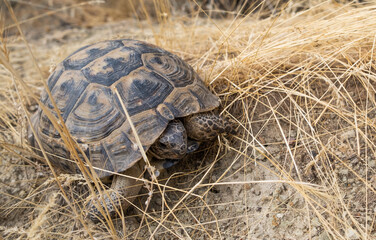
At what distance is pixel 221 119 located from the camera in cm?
231

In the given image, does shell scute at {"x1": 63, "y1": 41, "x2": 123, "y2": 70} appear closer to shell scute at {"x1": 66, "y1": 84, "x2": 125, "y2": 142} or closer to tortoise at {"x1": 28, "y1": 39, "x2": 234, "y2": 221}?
tortoise at {"x1": 28, "y1": 39, "x2": 234, "y2": 221}

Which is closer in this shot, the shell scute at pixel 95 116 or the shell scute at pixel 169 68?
the shell scute at pixel 95 116

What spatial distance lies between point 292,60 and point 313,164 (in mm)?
937

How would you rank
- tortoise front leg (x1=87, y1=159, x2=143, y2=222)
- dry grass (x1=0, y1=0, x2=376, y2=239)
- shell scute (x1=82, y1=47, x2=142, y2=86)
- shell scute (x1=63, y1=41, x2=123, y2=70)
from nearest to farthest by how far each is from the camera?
dry grass (x1=0, y1=0, x2=376, y2=239)
tortoise front leg (x1=87, y1=159, x2=143, y2=222)
shell scute (x1=82, y1=47, x2=142, y2=86)
shell scute (x1=63, y1=41, x2=123, y2=70)

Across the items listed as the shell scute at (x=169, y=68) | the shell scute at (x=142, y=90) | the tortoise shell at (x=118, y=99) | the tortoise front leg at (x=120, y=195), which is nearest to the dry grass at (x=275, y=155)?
the tortoise front leg at (x=120, y=195)

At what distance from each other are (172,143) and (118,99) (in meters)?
0.44

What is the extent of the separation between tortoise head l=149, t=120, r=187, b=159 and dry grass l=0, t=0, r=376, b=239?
0.73 feet

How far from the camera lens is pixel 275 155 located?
7.52ft

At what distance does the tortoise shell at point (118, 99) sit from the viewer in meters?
2.11

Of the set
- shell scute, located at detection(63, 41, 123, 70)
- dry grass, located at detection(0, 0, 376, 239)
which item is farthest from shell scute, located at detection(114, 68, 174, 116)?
dry grass, located at detection(0, 0, 376, 239)

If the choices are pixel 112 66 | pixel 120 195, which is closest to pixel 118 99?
pixel 112 66

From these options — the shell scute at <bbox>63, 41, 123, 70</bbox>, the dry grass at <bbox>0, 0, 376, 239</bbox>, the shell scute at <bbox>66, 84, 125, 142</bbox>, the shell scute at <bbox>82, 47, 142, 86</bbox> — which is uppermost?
the shell scute at <bbox>63, 41, 123, 70</bbox>

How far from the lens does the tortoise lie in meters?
2.11

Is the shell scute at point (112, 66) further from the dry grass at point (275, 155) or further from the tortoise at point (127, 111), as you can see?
the dry grass at point (275, 155)
